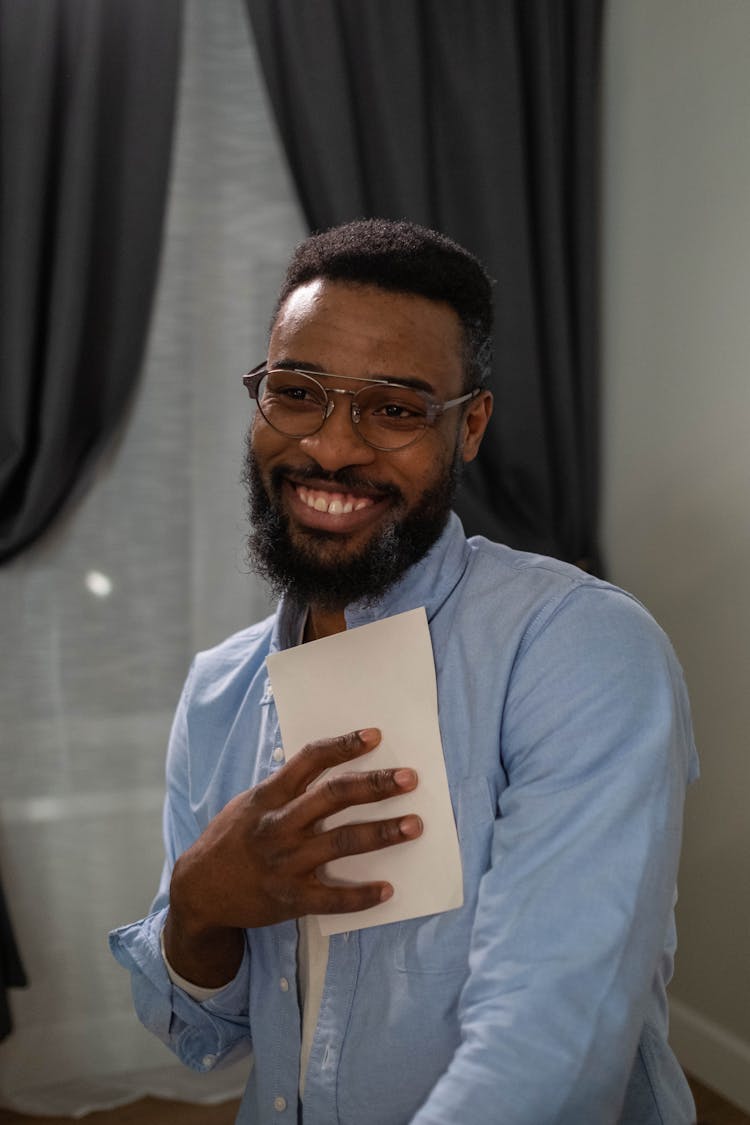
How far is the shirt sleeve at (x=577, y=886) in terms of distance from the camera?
940 millimetres

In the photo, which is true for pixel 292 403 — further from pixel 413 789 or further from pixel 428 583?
pixel 413 789

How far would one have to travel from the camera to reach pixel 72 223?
94.7 inches

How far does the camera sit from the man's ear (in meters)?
1.36

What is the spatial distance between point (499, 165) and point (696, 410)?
2.66 feet

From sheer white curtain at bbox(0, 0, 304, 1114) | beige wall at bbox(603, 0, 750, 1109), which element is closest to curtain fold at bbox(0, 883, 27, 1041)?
sheer white curtain at bbox(0, 0, 304, 1114)

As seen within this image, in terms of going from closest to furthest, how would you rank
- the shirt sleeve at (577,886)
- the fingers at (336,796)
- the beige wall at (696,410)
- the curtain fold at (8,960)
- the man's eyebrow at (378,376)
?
the shirt sleeve at (577,886) < the fingers at (336,796) < the man's eyebrow at (378,376) < the beige wall at (696,410) < the curtain fold at (8,960)

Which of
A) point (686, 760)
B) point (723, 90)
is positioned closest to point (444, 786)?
point (686, 760)

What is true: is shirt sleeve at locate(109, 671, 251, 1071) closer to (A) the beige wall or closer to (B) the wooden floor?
(B) the wooden floor

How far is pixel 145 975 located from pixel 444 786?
0.49 meters

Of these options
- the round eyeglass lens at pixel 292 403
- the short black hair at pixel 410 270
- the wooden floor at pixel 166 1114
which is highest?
the short black hair at pixel 410 270

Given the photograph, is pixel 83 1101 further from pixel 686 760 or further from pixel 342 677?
pixel 686 760

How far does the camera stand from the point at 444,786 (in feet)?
3.74

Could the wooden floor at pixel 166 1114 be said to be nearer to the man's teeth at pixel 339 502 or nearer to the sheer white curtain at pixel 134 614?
the sheer white curtain at pixel 134 614

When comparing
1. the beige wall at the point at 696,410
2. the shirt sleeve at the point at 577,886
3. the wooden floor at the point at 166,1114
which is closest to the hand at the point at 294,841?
the shirt sleeve at the point at 577,886
